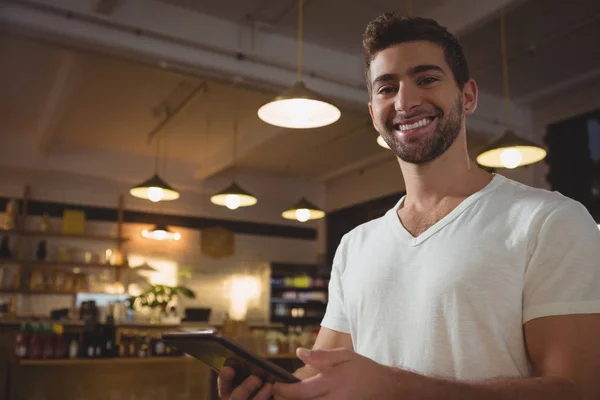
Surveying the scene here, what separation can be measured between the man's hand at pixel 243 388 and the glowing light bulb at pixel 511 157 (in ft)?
12.6

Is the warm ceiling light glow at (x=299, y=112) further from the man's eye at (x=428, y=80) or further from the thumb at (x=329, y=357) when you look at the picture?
the thumb at (x=329, y=357)

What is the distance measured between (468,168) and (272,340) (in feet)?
16.6

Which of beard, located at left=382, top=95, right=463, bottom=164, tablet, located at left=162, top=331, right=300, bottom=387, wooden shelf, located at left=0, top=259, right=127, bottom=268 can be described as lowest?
tablet, located at left=162, top=331, right=300, bottom=387

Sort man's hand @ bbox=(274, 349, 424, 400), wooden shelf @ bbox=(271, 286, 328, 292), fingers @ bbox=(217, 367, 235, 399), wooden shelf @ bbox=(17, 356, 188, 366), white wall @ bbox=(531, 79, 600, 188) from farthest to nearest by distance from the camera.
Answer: wooden shelf @ bbox=(271, 286, 328, 292) < white wall @ bbox=(531, 79, 600, 188) < wooden shelf @ bbox=(17, 356, 188, 366) < fingers @ bbox=(217, 367, 235, 399) < man's hand @ bbox=(274, 349, 424, 400)

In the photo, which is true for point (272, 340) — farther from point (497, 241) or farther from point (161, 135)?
point (497, 241)

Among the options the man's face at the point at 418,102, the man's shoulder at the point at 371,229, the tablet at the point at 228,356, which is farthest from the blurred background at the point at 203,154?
the tablet at the point at 228,356

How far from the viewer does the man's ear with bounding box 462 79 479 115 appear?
1.28 m

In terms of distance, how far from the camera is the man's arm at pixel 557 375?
85 centimetres

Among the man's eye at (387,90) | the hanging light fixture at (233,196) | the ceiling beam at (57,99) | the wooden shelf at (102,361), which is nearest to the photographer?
the man's eye at (387,90)

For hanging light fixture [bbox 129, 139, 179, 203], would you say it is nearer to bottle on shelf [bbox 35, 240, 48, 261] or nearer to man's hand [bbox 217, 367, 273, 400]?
bottle on shelf [bbox 35, 240, 48, 261]

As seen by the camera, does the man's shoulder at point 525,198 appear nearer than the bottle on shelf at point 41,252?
Yes

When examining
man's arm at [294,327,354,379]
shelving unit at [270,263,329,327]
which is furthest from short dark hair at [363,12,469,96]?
shelving unit at [270,263,329,327]

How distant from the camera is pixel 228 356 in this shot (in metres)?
0.99

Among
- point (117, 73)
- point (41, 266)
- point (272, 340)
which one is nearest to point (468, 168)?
point (272, 340)
